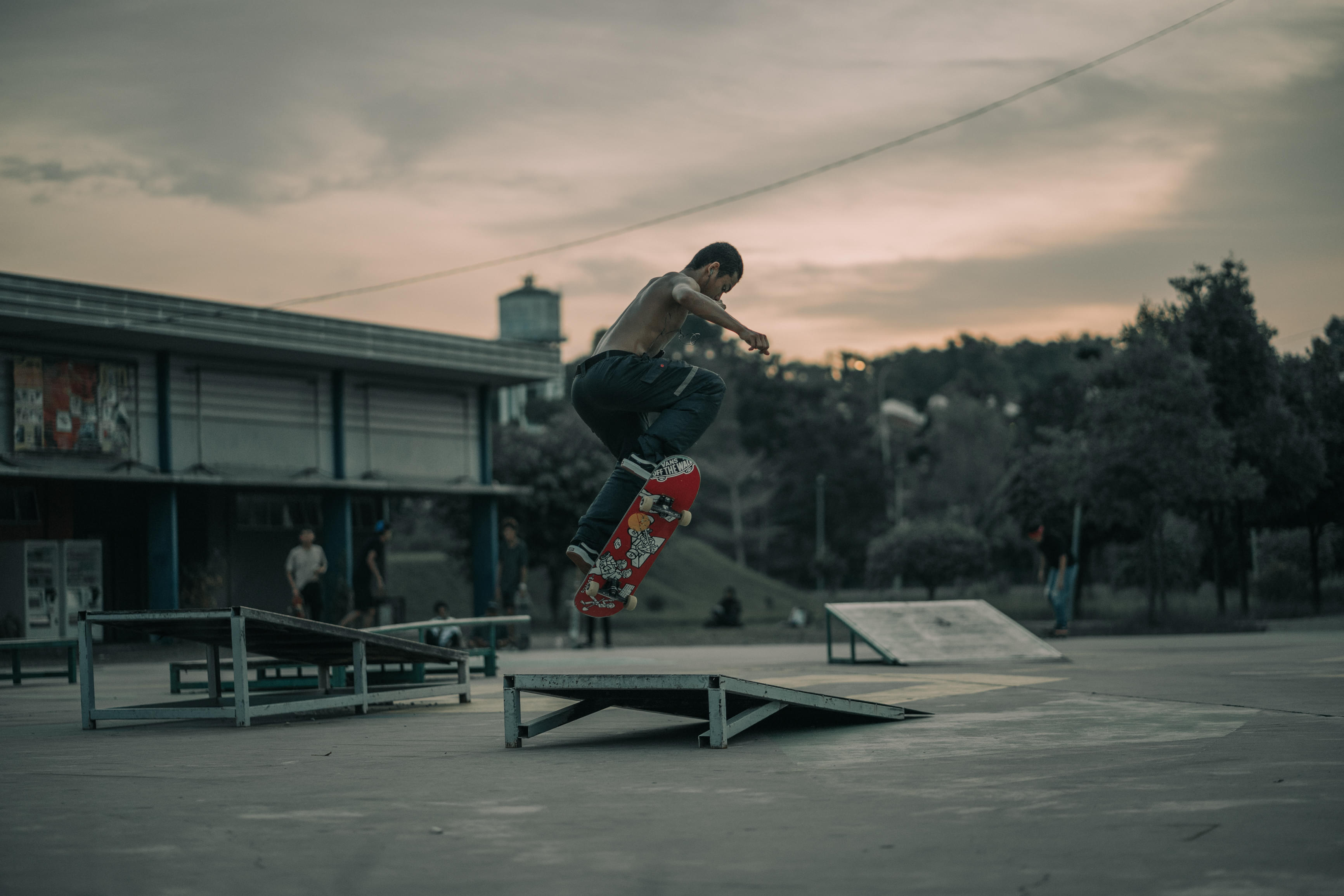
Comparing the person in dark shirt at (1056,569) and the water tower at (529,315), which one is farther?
the water tower at (529,315)

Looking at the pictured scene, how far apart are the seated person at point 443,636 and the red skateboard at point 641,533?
8579 mm

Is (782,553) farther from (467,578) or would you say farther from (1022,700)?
(1022,700)

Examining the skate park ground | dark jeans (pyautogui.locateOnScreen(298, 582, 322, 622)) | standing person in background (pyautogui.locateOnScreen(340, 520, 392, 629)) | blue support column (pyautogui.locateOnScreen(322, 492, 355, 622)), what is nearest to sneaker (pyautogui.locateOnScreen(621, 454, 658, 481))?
the skate park ground

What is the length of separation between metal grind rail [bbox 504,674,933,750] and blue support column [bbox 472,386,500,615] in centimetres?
2557

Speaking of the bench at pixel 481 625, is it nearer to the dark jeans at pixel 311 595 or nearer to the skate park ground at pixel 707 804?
the skate park ground at pixel 707 804

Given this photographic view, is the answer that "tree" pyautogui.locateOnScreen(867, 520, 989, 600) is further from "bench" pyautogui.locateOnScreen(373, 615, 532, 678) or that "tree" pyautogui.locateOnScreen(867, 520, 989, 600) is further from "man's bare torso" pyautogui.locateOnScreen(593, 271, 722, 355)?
"man's bare torso" pyautogui.locateOnScreen(593, 271, 722, 355)

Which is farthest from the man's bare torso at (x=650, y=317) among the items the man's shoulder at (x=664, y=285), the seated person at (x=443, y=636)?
the seated person at (x=443, y=636)

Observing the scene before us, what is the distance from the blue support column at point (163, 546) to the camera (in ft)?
83.6

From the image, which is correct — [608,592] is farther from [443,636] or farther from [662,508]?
[443,636]

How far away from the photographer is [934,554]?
30797 millimetres

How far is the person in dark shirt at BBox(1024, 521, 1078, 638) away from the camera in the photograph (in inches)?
703

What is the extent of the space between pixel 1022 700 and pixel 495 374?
79.8ft

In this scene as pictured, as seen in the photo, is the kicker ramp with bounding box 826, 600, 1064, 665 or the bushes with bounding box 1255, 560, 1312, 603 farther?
the bushes with bounding box 1255, 560, 1312, 603

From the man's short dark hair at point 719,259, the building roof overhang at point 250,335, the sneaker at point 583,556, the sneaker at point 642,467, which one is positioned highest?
the building roof overhang at point 250,335
